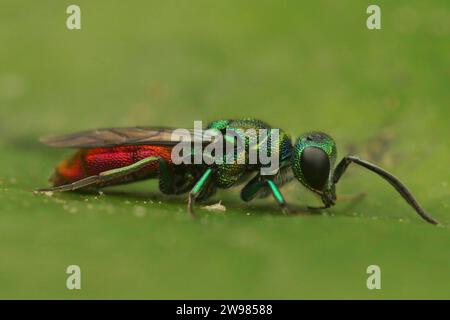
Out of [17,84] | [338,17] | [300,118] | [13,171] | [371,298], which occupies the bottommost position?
[371,298]

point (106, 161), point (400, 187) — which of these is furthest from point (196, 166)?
point (400, 187)

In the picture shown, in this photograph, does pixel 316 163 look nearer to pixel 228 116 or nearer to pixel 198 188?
pixel 198 188

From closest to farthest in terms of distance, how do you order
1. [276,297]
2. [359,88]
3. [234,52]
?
[276,297] < [359,88] < [234,52]

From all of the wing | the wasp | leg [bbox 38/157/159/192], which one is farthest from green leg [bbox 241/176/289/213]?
leg [bbox 38/157/159/192]

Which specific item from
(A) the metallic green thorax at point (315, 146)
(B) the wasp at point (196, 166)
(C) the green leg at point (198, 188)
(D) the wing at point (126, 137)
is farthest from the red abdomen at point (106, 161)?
(A) the metallic green thorax at point (315, 146)

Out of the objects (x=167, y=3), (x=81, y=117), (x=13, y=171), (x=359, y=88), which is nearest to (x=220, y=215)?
(x=13, y=171)

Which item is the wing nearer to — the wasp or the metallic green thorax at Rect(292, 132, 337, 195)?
the wasp

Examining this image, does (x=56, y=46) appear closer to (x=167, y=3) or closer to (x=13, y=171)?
(x=167, y=3)
